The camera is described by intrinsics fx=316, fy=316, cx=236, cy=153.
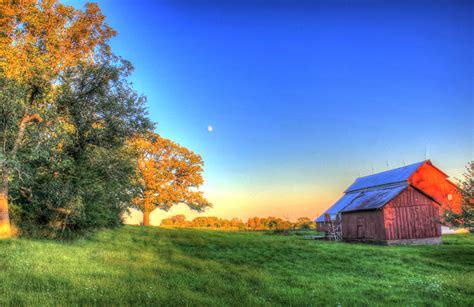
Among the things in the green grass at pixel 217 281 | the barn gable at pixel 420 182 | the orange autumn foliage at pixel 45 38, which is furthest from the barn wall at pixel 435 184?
the orange autumn foliage at pixel 45 38

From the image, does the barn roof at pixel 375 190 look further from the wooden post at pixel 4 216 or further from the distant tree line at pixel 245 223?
the wooden post at pixel 4 216

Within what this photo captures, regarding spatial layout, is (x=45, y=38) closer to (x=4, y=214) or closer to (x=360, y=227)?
(x=4, y=214)

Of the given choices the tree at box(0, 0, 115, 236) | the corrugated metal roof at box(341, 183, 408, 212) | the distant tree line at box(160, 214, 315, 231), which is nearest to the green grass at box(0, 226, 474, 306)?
the tree at box(0, 0, 115, 236)

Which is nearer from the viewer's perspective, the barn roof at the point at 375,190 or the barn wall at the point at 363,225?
the barn wall at the point at 363,225

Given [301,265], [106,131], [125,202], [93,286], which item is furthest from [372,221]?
[93,286]

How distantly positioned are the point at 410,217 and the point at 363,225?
5507 mm

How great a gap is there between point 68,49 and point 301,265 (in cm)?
2201

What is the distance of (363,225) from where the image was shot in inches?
1591

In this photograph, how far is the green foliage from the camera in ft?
64.9

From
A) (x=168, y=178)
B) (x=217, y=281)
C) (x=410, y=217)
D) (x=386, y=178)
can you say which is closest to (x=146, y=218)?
(x=168, y=178)

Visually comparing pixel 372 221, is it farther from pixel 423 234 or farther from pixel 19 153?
pixel 19 153

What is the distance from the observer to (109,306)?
28.9 feet

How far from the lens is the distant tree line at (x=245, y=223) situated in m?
76.4

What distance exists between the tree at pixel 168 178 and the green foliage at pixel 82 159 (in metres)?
24.4
